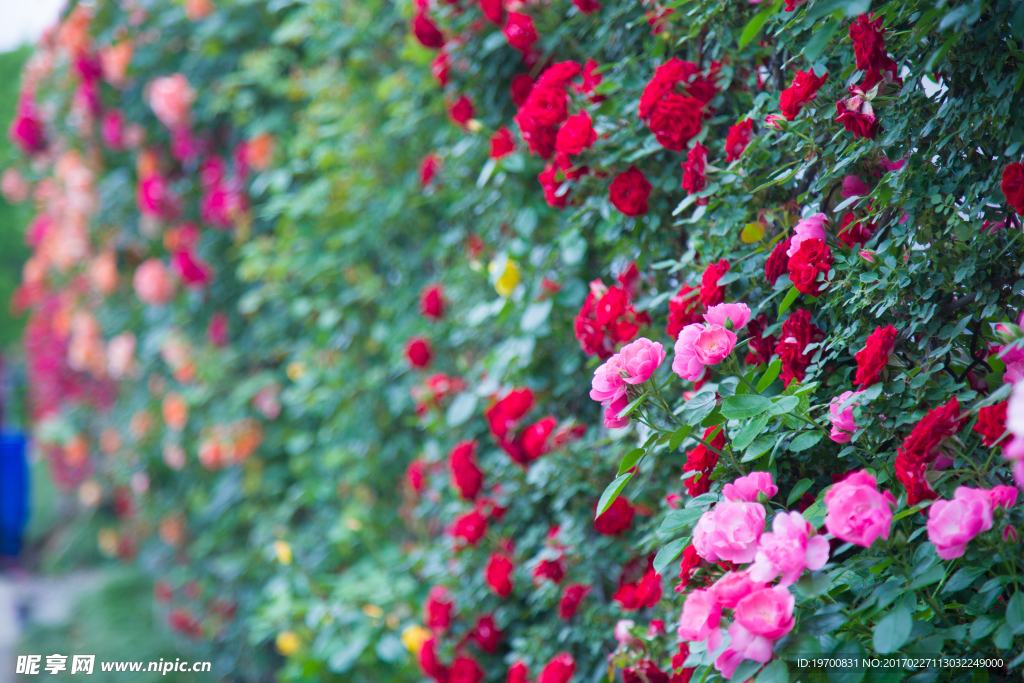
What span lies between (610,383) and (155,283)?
2.76 meters

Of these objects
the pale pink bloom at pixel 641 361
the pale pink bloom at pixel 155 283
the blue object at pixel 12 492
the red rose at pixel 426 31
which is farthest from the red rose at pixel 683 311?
the blue object at pixel 12 492

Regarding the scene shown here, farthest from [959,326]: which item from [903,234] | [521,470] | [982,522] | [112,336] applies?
[112,336]

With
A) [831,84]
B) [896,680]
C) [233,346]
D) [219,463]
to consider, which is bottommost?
[219,463]

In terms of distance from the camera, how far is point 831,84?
0.98m

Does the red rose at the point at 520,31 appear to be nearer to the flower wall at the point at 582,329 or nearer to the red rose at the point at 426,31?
the flower wall at the point at 582,329

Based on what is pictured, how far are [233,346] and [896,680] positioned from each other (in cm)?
263

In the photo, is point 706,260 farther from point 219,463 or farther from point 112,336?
point 112,336

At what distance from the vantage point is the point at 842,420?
0.84 m

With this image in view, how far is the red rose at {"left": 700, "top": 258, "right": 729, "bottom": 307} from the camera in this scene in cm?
97

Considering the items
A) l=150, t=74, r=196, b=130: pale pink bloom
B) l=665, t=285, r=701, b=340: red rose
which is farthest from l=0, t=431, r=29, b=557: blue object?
l=665, t=285, r=701, b=340: red rose

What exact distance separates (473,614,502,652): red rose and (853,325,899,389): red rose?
97cm

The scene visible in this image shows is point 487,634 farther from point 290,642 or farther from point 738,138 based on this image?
point 738,138

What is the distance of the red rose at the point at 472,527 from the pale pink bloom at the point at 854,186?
0.91 metres

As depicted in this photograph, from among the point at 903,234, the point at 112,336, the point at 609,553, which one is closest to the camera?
the point at 903,234
